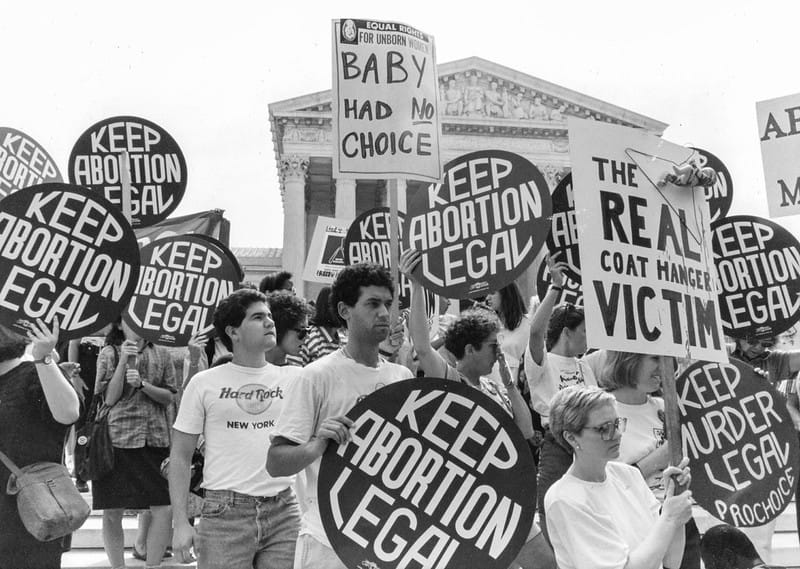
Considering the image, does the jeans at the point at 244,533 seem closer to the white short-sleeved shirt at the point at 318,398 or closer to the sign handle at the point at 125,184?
the white short-sleeved shirt at the point at 318,398

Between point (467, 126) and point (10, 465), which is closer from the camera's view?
point (10, 465)

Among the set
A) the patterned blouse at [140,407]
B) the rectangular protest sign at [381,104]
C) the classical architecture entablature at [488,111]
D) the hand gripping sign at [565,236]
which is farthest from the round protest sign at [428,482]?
the classical architecture entablature at [488,111]

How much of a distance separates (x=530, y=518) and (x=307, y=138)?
129 feet

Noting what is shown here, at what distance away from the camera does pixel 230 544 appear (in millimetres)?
3582

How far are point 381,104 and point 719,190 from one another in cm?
305

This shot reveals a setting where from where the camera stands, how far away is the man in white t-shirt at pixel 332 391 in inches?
115

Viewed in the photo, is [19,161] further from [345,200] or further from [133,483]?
[345,200]

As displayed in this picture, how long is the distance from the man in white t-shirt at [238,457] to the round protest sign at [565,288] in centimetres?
180

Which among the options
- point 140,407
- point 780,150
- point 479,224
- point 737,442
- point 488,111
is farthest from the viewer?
point 488,111

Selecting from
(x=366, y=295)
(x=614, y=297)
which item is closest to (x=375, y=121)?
(x=366, y=295)

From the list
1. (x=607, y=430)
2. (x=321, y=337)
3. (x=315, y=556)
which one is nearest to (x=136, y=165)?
(x=321, y=337)

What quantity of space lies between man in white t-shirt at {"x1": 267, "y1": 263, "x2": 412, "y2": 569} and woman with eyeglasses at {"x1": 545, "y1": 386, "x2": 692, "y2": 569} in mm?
625

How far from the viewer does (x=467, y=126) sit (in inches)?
1654

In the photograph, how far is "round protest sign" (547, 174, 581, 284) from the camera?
4.82 metres
